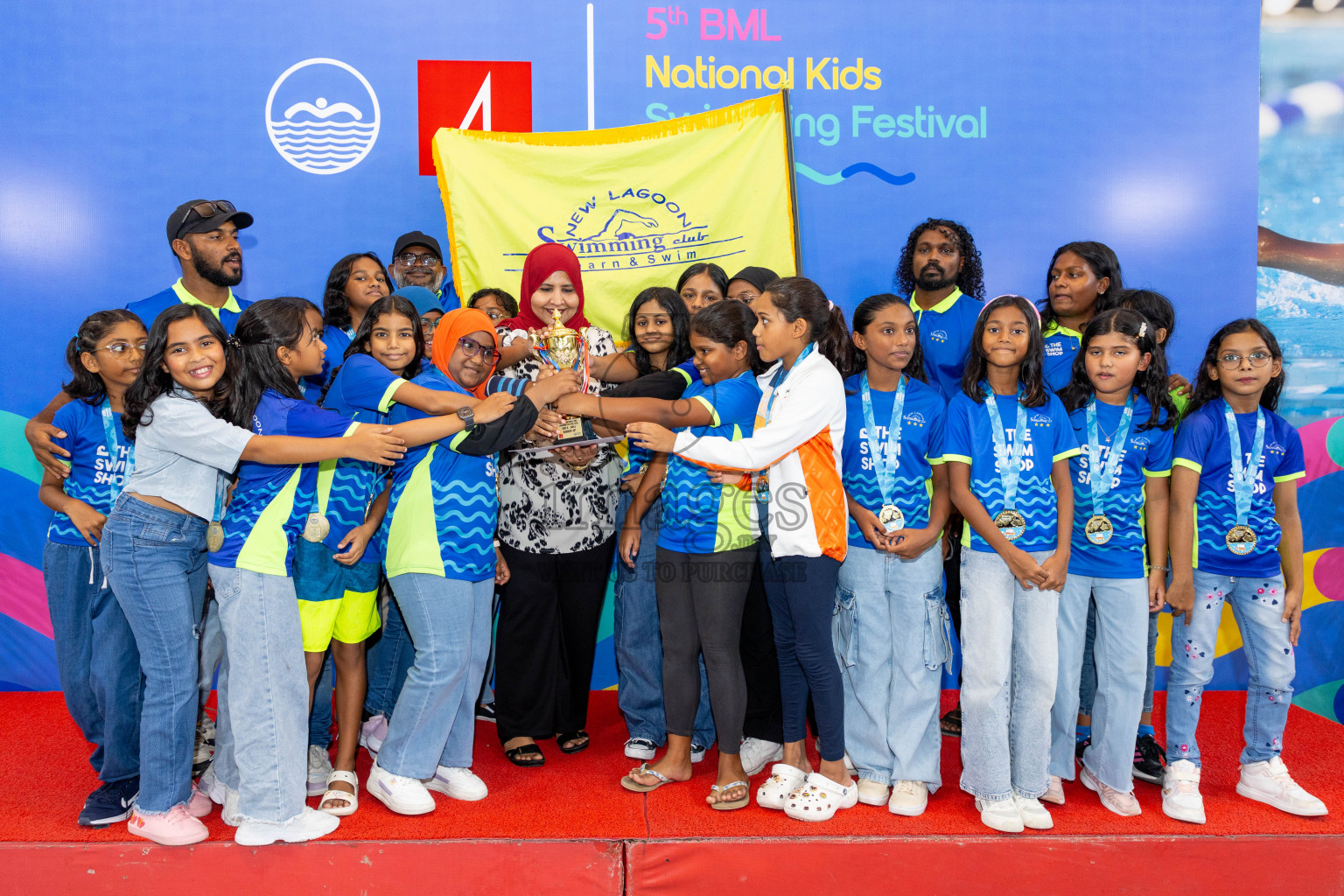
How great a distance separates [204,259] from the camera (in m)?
3.38

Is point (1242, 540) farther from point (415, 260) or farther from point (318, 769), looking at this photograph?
point (415, 260)

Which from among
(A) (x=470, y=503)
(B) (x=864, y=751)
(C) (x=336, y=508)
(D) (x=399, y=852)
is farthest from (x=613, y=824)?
(C) (x=336, y=508)

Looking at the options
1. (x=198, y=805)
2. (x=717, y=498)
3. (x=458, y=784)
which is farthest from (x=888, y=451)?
(x=198, y=805)

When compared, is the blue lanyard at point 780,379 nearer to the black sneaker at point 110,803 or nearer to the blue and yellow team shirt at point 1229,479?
the blue and yellow team shirt at point 1229,479

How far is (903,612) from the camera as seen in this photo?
292cm

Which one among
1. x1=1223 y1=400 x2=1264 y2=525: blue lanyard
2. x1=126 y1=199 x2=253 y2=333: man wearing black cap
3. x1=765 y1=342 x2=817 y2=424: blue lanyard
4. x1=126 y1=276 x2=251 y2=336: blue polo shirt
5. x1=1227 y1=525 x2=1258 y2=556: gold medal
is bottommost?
x1=1227 y1=525 x2=1258 y2=556: gold medal

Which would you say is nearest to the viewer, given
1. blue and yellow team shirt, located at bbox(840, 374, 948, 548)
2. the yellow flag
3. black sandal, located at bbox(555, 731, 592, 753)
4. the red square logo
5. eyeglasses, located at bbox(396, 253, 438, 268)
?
blue and yellow team shirt, located at bbox(840, 374, 948, 548)

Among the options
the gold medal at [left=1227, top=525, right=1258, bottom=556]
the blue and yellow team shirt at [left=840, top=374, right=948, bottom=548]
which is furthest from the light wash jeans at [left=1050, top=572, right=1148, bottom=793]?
the blue and yellow team shirt at [left=840, top=374, right=948, bottom=548]

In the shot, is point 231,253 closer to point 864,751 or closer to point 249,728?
point 249,728

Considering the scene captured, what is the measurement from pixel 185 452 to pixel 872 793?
7.97 ft

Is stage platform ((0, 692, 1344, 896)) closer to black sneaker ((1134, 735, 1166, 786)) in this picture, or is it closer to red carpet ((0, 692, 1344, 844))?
red carpet ((0, 692, 1344, 844))

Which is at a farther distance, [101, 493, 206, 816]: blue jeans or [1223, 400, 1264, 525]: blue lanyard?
[1223, 400, 1264, 525]: blue lanyard

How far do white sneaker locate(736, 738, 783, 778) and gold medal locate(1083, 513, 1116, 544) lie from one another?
1336mm

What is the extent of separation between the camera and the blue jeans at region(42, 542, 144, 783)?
2.82 m
